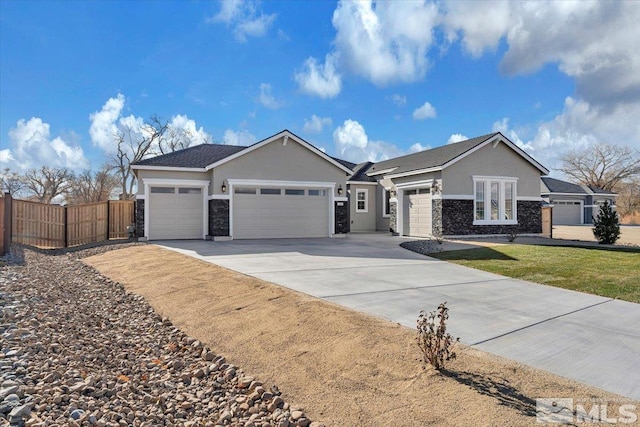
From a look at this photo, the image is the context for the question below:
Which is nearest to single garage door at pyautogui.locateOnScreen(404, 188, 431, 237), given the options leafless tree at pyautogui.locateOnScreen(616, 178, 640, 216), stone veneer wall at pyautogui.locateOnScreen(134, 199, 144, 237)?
stone veneer wall at pyautogui.locateOnScreen(134, 199, 144, 237)

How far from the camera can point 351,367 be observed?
3977mm

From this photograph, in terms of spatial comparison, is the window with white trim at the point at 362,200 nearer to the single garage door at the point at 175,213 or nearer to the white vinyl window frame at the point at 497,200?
the white vinyl window frame at the point at 497,200

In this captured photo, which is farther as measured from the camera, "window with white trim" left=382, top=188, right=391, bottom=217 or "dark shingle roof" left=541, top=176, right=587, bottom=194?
"dark shingle roof" left=541, top=176, right=587, bottom=194

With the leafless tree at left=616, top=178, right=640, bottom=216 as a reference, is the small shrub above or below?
below

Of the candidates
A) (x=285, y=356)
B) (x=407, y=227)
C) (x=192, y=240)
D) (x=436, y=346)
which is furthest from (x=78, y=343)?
(x=407, y=227)

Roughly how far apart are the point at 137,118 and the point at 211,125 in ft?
27.6

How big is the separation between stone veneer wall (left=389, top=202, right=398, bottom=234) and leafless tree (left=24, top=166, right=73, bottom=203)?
3979 centimetres

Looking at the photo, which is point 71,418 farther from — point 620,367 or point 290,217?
point 290,217

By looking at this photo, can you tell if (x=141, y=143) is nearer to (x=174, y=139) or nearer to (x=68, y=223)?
(x=174, y=139)

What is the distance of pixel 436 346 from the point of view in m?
3.81

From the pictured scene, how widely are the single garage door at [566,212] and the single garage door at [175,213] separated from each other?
33.5 metres

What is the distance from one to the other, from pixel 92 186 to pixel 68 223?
112ft

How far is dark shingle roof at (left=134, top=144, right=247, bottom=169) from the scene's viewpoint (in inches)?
698

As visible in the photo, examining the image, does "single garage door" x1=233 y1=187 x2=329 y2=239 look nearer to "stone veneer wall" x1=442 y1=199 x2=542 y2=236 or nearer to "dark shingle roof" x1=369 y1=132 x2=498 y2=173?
"dark shingle roof" x1=369 y1=132 x2=498 y2=173
